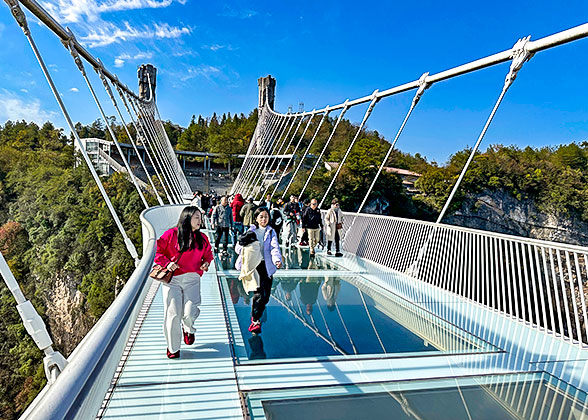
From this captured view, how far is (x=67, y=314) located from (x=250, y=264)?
151 feet

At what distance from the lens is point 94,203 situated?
186 ft

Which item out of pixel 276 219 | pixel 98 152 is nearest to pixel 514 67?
pixel 276 219

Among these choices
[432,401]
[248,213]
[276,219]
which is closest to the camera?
[432,401]

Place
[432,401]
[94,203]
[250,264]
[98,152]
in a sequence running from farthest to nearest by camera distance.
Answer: [94,203], [98,152], [250,264], [432,401]

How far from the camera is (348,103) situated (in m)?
12.8

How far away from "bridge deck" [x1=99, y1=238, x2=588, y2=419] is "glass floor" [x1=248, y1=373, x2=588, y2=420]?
4 centimetres

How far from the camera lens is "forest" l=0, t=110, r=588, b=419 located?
136 feet

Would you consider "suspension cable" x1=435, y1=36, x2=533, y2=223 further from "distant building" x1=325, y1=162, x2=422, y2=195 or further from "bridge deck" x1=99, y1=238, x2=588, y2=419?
"distant building" x1=325, y1=162, x2=422, y2=195

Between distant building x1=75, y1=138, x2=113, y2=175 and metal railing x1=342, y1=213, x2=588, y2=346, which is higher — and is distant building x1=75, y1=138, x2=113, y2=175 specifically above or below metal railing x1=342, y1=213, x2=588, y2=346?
above

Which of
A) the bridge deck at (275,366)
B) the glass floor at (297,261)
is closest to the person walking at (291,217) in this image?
the glass floor at (297,261)

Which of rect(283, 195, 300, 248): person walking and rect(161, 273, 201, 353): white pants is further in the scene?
rect(283, 195, 300, 248): person walking

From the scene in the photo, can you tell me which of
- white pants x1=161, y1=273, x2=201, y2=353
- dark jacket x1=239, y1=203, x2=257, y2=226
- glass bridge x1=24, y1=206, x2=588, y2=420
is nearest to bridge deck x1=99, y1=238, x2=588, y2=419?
glass bridge x1=24, y1=206, x2=588, y2=420

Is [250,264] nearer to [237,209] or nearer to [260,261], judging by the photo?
[260,261]

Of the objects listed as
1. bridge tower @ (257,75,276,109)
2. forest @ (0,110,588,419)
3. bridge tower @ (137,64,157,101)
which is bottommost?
forest @ (0,110,588,419)
